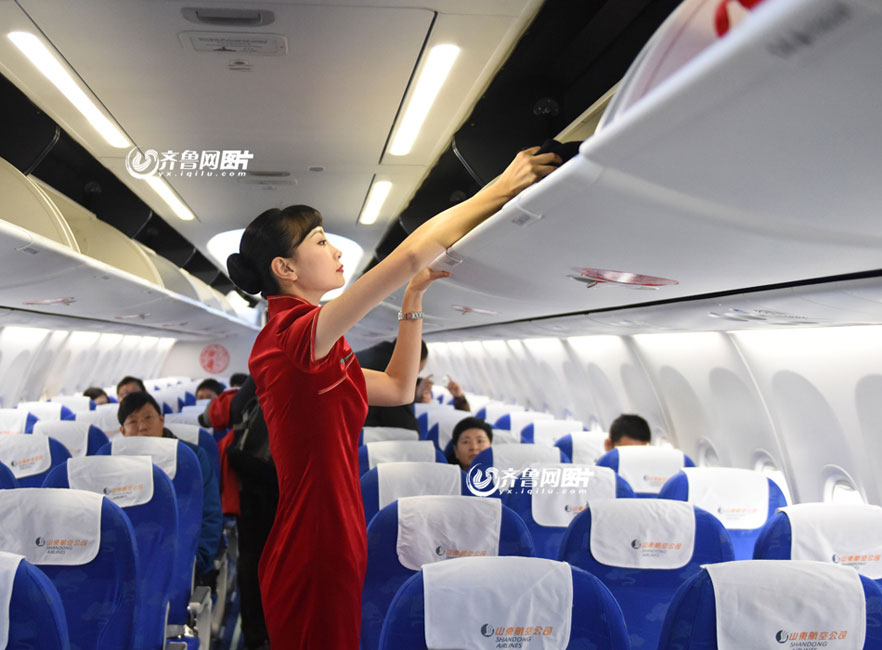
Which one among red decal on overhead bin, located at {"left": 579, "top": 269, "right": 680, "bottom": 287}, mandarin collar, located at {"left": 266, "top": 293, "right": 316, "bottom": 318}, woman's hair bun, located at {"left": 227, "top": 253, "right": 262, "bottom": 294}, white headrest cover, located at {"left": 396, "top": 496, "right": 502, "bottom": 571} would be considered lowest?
white headrest cover, located at {"left": 396, "top": 496, "right": 502, "bottom": 571}

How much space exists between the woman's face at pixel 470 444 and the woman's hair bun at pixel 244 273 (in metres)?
3.08

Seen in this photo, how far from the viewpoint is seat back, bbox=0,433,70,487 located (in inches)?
182

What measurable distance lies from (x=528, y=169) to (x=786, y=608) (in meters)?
1.28

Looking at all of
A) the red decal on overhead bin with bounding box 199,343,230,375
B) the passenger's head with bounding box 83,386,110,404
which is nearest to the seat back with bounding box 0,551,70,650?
the passenger's head with bounding box 83,386,110,404

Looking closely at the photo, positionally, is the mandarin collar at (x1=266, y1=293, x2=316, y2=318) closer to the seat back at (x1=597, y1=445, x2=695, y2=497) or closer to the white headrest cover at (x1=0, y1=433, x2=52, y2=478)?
the seat back at (x1=597, y1=445, x2=695, y2=497)

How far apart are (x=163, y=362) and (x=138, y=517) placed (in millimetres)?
20614

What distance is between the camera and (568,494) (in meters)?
3.62

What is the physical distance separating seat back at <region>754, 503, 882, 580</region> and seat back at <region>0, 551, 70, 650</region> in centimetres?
232

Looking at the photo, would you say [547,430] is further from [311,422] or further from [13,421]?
[311,422]

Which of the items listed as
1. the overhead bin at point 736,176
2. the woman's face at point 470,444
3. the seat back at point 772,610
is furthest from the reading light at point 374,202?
the seat back at point 772,610

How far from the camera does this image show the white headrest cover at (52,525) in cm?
253

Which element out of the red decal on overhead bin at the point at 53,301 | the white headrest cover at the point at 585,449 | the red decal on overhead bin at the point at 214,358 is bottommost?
the white headrest cover at the point at 585,449

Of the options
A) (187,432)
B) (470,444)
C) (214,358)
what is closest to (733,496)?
(470,444)

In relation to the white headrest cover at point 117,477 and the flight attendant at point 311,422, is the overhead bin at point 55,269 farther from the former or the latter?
the flight attendant at point 311,422
